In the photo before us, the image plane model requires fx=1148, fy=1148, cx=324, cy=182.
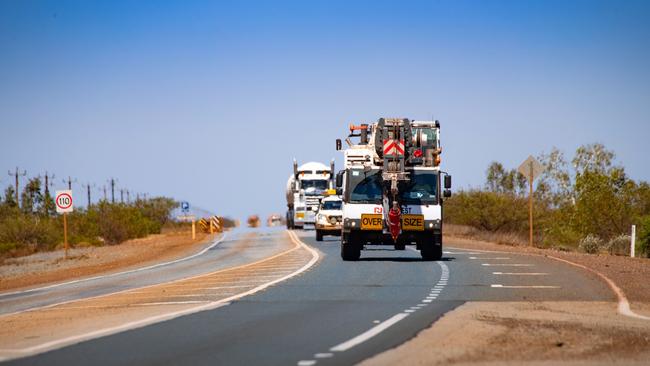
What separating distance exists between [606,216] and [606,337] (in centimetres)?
5339

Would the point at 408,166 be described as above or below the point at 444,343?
above

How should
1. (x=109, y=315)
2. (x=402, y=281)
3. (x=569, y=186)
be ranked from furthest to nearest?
(x=569, y=186) → (x=402, y=281) → (x=109, y=315)

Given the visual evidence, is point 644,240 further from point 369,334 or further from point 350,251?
point 369,334

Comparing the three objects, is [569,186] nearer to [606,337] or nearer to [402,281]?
[402,281]

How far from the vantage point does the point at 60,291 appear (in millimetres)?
28203

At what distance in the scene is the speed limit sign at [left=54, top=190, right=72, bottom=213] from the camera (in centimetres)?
4562

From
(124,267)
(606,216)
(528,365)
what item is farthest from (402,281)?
(606,216)

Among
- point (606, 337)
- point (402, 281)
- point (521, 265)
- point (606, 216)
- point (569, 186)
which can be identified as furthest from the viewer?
point (569, 186)

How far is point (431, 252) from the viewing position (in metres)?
33.8

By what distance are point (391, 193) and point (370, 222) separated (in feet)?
3.67

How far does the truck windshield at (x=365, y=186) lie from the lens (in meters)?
32.4

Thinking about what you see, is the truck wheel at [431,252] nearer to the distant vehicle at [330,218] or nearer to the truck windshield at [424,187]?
the truck windshield at [424,187]

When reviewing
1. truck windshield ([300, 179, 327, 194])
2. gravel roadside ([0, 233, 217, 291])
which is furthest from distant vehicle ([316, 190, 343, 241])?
truck windshield ([300, 179, 327, 194])

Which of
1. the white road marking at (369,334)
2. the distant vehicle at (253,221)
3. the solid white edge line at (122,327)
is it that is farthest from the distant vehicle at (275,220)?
the white road marking at (369,334)
